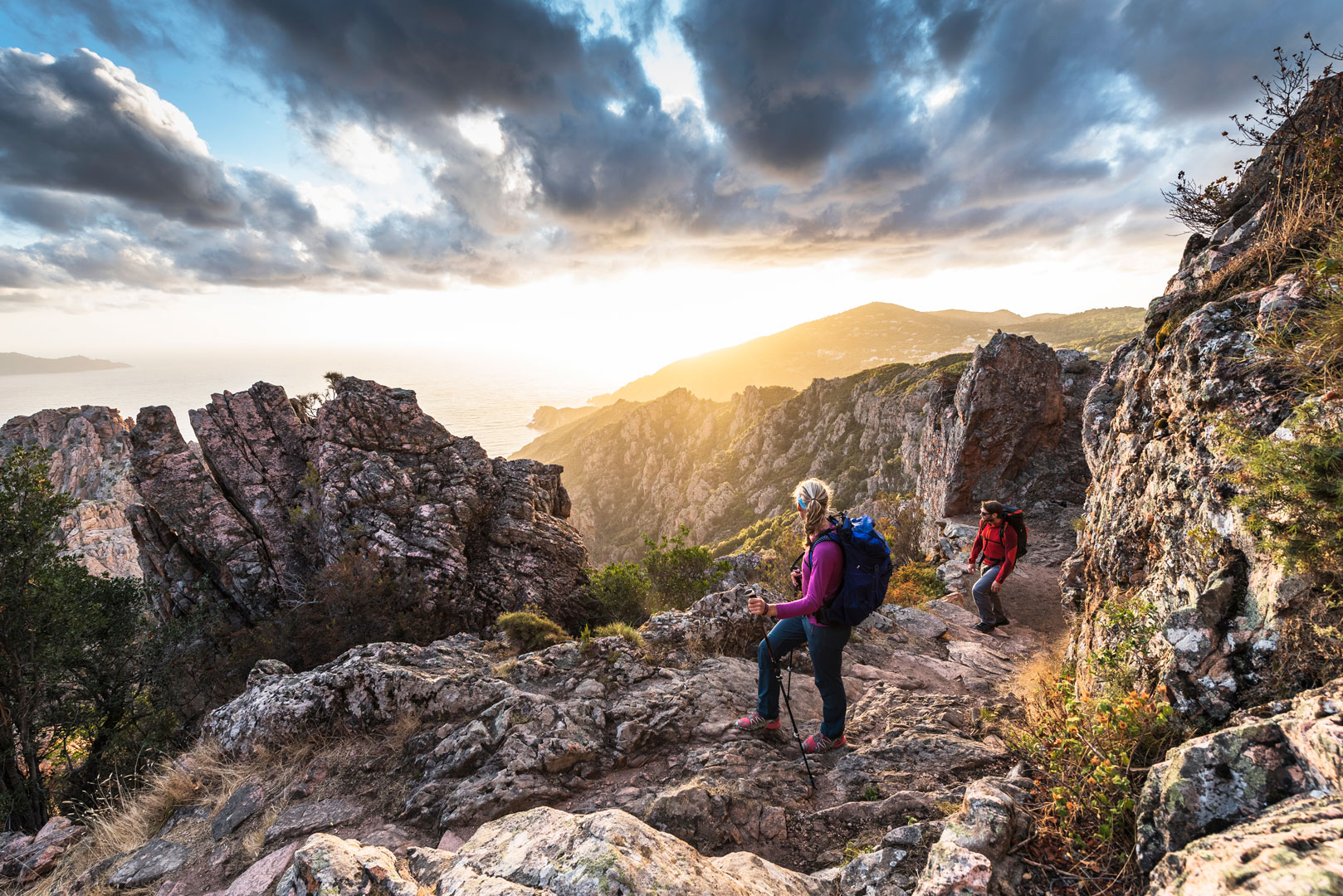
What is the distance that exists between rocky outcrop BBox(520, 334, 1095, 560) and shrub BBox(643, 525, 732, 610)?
13401 millimetres

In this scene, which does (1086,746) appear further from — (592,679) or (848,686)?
(592,679)

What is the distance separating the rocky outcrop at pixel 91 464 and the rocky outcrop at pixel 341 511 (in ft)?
197

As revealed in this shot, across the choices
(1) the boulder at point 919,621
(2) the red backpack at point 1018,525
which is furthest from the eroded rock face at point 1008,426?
(2) the red backpack at point 1018,525

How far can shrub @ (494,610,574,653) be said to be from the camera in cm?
1204

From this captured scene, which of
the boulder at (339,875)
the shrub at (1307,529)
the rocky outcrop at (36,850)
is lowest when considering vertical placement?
the rocky outcrop at (36,850)

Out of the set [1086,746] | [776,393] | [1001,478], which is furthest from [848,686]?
[776,393]

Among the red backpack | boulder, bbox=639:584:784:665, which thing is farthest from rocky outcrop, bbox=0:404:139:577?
the red backpack

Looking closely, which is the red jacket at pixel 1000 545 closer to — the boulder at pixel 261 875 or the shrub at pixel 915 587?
the shrub at pixel 915 587

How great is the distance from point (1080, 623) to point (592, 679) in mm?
7896

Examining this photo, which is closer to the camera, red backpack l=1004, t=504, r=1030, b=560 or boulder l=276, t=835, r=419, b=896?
boulder l=276, t=835, r=419, b=896

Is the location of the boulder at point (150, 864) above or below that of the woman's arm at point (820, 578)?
below

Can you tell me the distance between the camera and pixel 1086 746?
13.2 feet

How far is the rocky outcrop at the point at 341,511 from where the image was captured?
19.4m

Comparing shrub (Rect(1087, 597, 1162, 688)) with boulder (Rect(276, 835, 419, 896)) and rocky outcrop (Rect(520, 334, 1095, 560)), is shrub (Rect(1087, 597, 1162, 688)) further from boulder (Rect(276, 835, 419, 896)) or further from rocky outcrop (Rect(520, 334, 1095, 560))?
rocky outcrop (Rect(520, 334, 1095, 560))
